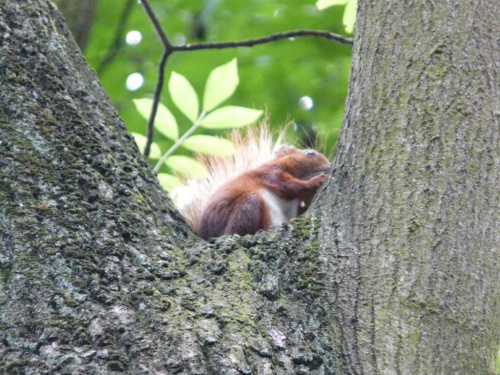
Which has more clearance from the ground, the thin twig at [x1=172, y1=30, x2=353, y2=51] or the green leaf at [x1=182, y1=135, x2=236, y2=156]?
the thin twig at [x1=172, y1=30, x2=353, y2=51]

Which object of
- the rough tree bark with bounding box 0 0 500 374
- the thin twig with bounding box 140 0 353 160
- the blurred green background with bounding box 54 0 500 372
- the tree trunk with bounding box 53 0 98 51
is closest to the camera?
the rough tree bark with bounding box 0 0 500 374

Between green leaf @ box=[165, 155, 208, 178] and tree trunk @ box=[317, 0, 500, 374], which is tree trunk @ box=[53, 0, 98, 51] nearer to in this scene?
green leaf @ box=[165, 155, 208, 178]

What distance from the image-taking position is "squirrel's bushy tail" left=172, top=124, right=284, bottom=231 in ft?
10.9

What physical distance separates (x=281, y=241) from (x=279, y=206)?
1.77 m

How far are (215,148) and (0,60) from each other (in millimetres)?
1316

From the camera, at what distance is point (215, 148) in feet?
9.71

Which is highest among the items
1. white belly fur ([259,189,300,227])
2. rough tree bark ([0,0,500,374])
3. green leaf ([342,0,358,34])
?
green leaf ([342,0,358,34])

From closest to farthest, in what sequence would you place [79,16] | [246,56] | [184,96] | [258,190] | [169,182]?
[184,96] < [169,182] < [258,190] < [79,16] < [246,56]

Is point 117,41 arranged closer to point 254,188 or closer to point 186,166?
point 254,188

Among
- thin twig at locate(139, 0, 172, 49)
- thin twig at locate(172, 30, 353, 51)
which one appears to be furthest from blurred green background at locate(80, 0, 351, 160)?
thin twig at locate(172, 30, 353, 51)

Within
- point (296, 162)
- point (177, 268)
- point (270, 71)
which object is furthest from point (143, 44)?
point (177, 268)

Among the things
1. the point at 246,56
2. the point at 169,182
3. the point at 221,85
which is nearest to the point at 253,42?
the point at 221,85

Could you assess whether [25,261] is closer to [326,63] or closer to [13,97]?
Answer: [13,97]

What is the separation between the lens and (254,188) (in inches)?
133
